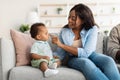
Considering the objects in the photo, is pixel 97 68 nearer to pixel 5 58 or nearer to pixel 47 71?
pixel 47 71

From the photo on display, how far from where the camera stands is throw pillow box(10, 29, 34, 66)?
2.23m

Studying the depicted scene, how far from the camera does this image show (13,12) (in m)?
5.23

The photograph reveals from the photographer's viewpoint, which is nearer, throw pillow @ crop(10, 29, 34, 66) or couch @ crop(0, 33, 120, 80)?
couch @ crop(0, 33, 120, 80)

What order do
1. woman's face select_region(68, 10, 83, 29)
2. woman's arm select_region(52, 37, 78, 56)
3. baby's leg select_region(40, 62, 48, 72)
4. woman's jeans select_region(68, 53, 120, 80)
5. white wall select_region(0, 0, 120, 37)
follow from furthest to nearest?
white wall select_region(0, 0, 120, 37), woman's face select_region(68, 10, 83, 29), woman's arm select_region(52, 37, 78, 56), baby's leg select_region(40, 62, 48, 72), woman's jeans select_region(68, 53, 120, 80)

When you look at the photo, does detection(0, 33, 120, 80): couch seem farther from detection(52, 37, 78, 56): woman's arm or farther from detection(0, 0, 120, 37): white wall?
detection(0, 0, 120, 37): white wall

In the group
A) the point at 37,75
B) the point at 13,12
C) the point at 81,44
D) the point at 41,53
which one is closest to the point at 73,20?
the point at 81,44

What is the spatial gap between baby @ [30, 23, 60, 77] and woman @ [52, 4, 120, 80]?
13cm

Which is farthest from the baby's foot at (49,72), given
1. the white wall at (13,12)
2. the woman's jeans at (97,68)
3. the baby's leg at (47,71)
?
the white wall at (13,12)

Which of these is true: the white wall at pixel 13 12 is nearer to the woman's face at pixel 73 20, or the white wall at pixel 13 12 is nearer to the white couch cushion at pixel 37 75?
the woman's face at pixel 73 20

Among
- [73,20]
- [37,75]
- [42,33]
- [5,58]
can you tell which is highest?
[73,20]

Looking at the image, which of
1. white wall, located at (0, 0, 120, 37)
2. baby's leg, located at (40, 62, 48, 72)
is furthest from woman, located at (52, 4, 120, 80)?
white wall, located at (0, 0, 120, 37)

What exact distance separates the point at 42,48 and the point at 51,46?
27 centimetres

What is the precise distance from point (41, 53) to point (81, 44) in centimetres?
37

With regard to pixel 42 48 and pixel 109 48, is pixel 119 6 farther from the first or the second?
pixel 42 48
